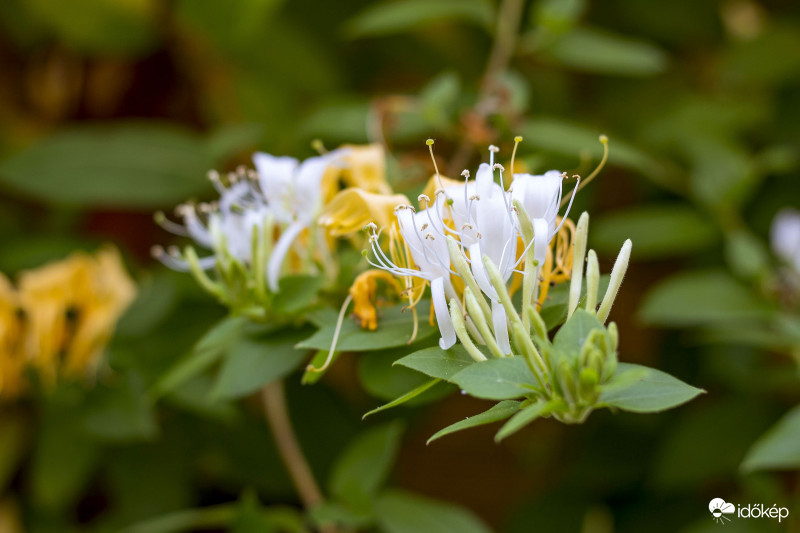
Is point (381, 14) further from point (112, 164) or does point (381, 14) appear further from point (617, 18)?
point (617, 18)

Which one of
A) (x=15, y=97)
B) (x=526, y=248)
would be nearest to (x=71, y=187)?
(x=15, y=97)

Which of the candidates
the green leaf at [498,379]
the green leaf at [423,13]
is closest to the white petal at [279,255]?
the green leaf at [498,379]

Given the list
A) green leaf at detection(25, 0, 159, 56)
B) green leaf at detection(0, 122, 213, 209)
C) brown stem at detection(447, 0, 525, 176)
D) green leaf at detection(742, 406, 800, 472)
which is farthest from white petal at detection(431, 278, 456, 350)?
green leaf at detection(25, 0, 159, 56)

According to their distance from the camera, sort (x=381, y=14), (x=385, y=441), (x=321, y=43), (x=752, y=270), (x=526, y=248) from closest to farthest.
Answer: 1. (x=526, y=248)
2. (x=385, y=441)
3. (x=752, y=270)
4. (x=381, y=14)
5. (x=321, y=43)

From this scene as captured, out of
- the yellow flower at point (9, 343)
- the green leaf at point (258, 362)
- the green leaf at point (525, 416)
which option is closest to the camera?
the green leaf at point (525, 416)

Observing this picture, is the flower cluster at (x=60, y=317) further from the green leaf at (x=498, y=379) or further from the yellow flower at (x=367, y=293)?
the green leaf at (x=498, y=379)
